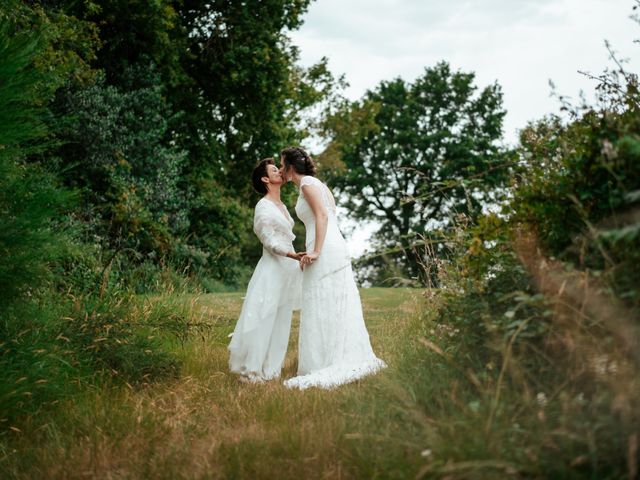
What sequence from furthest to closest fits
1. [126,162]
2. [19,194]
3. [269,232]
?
[126,162]
[269,232]
[19,194]

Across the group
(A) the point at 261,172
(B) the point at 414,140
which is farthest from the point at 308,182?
(B) the point at 414,140

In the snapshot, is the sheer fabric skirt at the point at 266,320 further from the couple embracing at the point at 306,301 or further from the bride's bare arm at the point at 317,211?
the bride's bare arm at the point at 317,211

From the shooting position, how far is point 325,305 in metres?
6.36

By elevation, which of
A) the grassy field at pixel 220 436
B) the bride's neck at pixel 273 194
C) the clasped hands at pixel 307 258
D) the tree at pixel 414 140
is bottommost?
the grassy field at pixel 220 436

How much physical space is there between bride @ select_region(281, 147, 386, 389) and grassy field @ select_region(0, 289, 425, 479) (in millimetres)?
894

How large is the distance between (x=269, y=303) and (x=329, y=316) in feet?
2.26

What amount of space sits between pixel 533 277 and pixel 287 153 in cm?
381

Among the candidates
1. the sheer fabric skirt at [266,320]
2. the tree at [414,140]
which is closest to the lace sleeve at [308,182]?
the sheer fabric skirt at [266,320]

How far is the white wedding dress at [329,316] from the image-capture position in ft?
20.5

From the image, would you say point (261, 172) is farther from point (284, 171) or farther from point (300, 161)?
point (300, 161)

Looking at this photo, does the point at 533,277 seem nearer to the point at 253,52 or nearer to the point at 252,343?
the point at 252,343

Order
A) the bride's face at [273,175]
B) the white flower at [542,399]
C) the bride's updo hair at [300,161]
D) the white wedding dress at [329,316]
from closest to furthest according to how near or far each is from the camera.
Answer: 1. the white flower at [542,399]
2. the white wedding dress at [329,316]
3. the bride's updo hair at [300,161]
4. the bride's face at [273,175]

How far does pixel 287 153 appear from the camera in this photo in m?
6.70

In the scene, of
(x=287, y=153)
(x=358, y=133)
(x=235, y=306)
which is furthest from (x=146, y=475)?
(x=358, y=133)
